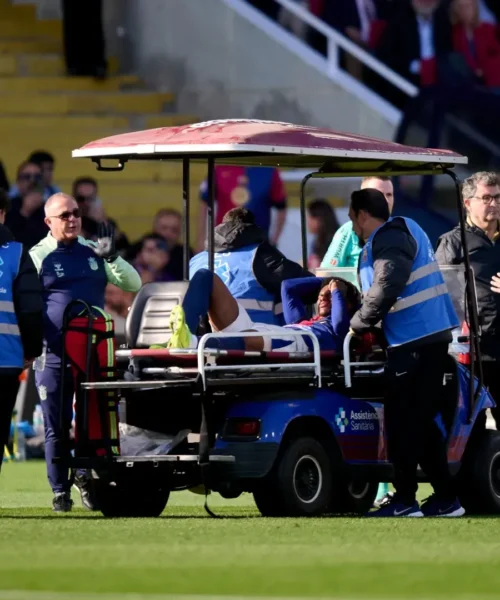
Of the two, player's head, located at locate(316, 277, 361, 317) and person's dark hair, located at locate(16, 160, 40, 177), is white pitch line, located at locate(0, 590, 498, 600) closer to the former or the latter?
player's head, located at locate(316, 277, 361, 317)

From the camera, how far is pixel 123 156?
11.7m

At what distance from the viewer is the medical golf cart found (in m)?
10.8

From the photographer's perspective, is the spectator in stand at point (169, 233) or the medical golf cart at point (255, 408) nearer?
the medical golf cart at point (255, 408)

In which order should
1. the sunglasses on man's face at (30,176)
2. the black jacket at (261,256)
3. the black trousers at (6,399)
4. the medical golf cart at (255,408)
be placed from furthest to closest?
the sunglasses on man's face at (30,176), the black jacket at (261,256), the black trousers at (6,399), the medical golf cart at (255,408)

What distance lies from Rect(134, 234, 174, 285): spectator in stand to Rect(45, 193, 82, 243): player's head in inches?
308

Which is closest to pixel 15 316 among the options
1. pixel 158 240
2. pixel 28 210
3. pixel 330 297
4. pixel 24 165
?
pixel 330 297

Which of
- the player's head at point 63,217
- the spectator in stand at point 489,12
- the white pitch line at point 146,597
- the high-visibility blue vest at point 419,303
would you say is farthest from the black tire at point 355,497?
the spectator in stand at point 489,12

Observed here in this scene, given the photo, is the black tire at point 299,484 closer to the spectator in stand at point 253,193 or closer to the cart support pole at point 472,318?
the cart support pole at point 472,318

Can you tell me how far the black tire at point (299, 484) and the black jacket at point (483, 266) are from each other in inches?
65.9

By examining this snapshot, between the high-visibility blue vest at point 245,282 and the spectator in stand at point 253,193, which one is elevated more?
the spectator in stand at point 253,193

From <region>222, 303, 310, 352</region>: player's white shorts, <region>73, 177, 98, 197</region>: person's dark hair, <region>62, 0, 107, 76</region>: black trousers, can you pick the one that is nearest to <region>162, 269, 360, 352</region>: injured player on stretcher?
<region>222, 303, 310, 352</region>: player's white shorts

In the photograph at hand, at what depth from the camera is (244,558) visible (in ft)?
27.7

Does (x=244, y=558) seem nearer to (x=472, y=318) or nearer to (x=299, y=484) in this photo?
(x=299, y=484)

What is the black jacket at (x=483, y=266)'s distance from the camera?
1220 centimetres
